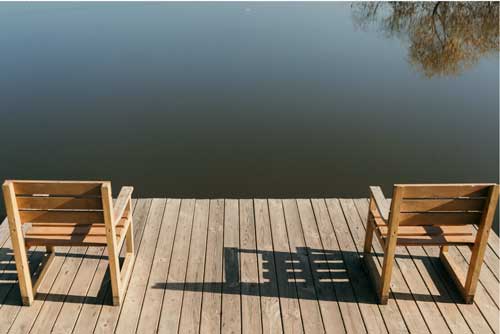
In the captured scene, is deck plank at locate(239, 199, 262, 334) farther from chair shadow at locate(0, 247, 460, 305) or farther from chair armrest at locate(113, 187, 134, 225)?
chair armrest at locate(113, 187, 134, 225)

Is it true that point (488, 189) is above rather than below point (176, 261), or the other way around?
above

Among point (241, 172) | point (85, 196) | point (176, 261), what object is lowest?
point (241, 172)

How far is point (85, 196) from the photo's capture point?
2.93 meters

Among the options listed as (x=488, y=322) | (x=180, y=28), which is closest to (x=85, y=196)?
(x=488, y=322)

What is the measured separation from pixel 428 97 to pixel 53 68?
7.26 meters

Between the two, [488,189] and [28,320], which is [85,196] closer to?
[28,320]

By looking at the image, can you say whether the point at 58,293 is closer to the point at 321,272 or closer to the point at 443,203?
the point at 321,272

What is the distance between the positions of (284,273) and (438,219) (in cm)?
116

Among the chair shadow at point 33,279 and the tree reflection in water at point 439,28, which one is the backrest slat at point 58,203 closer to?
the chair shadow at point 33,279

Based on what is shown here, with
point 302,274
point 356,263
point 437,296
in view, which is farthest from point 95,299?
point 437,296

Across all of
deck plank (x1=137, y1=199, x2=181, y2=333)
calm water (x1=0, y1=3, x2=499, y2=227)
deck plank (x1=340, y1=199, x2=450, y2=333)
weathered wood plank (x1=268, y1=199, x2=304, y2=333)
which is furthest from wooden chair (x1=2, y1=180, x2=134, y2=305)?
calm water (x1=0, y1=3, x2=499, y2=227)

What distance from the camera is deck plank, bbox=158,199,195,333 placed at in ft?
10.3

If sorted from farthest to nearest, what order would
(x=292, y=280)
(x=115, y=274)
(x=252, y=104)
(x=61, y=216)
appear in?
(x=252, y=104) < (x=292, y=280) < (x=115, y=274) < (x=61, y=216)

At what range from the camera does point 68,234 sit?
321 centimetres
